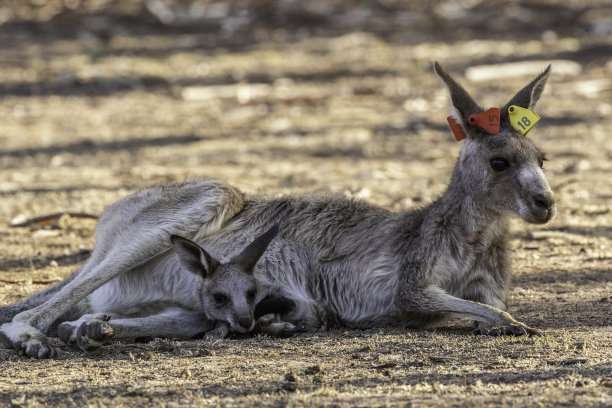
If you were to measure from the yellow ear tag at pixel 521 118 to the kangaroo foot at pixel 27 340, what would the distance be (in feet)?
8.54

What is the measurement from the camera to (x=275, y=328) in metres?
4.66

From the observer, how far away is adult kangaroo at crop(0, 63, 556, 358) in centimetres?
461

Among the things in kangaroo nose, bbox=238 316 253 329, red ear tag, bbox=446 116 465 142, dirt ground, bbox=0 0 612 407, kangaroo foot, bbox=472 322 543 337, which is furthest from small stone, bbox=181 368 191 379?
red ear tag, bbox=446 116 465 142

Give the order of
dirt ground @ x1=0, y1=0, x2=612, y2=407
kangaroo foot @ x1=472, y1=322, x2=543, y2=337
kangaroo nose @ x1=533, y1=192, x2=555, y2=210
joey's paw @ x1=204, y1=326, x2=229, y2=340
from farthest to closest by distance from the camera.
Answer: joey's paw @ x1=204, y1=326, x2=229, y2=340, kangaroo nose @ x1=533, y1=192, x2=555, y2=210, kangaroo foot @ x1=472, y1=322, x2=543, y2=337, dirt ground @ x1=0, y1=0, x2=612, y2=407

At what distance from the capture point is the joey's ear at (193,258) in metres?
4.66

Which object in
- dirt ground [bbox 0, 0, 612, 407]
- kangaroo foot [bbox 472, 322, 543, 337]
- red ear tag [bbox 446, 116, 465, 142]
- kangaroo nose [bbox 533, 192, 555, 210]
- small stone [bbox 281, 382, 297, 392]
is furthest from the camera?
red ear tag [bbox 446, 116, 465, 142]

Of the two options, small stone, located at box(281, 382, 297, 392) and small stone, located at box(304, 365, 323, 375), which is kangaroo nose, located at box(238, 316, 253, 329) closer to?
small stone, located at box(304, 365, 323, 375)

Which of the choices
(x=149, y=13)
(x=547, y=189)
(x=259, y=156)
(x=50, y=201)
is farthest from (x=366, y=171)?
(x=149, y=13)

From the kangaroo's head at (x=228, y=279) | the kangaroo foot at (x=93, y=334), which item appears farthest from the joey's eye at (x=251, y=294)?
the kangaroo foot at (x=93, y=334)

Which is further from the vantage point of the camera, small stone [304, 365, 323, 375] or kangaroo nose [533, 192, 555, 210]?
kangaroo nose [533, 192, 555, 210]

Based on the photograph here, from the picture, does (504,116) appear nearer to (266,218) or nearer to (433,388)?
(266,218)

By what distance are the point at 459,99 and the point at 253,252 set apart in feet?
4.48

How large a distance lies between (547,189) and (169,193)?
2136mm

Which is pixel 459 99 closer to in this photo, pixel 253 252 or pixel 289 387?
pixel 253 252
